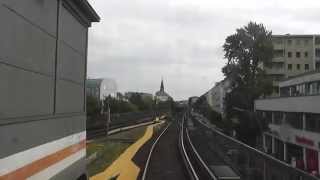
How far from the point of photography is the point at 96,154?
1260 inches

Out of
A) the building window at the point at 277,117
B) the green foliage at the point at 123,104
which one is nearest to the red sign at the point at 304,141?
the building window at the point at 277,117

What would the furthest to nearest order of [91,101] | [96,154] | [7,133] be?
1. [91,101]
2. [96,154]
3. [7,133]

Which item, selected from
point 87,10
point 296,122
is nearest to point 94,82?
point 296,122

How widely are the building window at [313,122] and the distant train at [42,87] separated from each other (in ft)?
153

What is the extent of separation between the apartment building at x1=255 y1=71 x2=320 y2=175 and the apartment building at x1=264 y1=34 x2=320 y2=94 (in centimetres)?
3056

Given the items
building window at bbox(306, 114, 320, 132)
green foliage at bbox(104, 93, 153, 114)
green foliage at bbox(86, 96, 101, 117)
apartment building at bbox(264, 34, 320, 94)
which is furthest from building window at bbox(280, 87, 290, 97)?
apartment building at bbox(264, 34, 320, 94)

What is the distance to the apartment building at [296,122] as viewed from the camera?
173 feet

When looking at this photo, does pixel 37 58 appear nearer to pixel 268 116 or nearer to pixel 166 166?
pixel 166 166

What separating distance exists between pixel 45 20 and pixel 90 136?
49.5 m

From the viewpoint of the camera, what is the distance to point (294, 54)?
381 ft

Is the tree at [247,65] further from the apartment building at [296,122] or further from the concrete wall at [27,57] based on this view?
the concrete wall at [27,57]

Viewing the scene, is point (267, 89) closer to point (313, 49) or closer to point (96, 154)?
point (313, 49)

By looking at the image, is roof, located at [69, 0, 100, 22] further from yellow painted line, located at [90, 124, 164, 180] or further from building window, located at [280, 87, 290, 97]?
building window, located at [280, 87, 290, 97]

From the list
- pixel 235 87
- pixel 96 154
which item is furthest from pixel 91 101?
pixel 96 154
